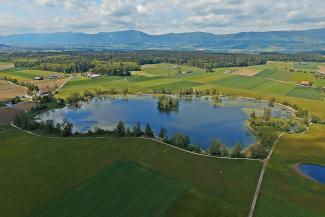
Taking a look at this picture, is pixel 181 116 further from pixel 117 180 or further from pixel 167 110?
pixel 117 180

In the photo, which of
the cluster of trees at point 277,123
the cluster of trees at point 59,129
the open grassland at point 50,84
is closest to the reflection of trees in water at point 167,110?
the cluster of trees at point 277,123

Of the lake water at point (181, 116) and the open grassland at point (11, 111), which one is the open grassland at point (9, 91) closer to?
the open grassland at point (11, 111)

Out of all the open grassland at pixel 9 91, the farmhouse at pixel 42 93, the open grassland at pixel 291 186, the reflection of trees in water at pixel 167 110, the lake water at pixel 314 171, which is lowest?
the reflection of trees in water at pixel 167 110

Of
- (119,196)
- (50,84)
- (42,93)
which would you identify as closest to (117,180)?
(119,196)

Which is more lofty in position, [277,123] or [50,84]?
[277,123]

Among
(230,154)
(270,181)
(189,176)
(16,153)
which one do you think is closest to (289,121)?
(230,154)

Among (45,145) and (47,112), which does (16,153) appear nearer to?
(45,145)

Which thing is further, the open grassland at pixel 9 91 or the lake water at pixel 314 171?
the open grassland at pixel 9 91
